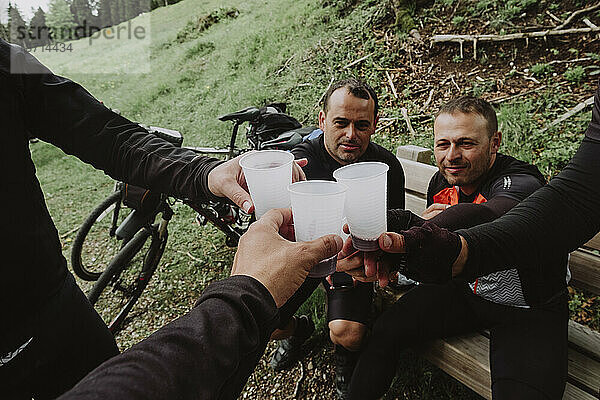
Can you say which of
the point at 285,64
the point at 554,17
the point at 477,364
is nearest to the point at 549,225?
the point at 477,364

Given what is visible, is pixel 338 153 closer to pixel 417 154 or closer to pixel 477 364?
pixel 417 154

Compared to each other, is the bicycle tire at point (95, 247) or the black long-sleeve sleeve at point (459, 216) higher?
the black long-sleeve sleeve at point (459, 216)

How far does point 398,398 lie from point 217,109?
8036 millimetres

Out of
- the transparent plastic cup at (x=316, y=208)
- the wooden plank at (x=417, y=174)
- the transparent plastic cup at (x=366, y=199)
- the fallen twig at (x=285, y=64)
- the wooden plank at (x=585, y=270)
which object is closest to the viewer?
the transparent plastic cup at (x=316, y=208)

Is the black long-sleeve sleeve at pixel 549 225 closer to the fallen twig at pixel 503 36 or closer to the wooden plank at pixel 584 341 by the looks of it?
the wooden plank at pixel 584 341

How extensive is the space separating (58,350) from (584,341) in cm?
265

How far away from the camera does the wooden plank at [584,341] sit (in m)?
2.07

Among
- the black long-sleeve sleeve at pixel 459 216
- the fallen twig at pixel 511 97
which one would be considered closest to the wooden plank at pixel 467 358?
the black long-sleeve sleeve at pixel 459 216

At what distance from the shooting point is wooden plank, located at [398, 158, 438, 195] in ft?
10.3

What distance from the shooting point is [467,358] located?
2.09m

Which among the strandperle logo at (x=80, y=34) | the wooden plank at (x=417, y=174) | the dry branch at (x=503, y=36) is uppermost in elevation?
the strandperle logo at (x=80, y=34)

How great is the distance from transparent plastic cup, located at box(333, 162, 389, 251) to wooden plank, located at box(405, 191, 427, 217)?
176cm

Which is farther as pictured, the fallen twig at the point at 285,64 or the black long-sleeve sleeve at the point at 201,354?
the fallen twig at the point at 285,64

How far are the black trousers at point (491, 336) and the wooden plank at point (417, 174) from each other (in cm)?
103
